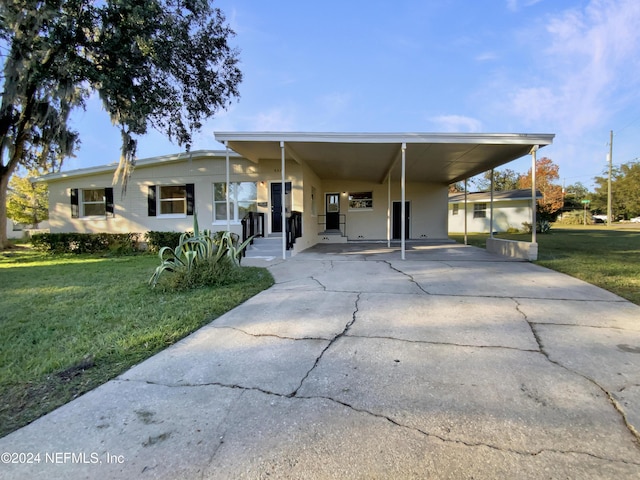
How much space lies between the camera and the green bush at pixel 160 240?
36.7ft

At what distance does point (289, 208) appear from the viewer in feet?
37.0

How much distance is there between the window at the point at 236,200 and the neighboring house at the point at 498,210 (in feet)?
58.9

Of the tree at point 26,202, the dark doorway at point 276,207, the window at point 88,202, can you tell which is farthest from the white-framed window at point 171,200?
the tree at point 26,202

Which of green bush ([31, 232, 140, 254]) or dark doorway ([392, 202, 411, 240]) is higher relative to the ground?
dark doorway ([392, 202, 411, 240])

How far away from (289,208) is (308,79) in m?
7.46

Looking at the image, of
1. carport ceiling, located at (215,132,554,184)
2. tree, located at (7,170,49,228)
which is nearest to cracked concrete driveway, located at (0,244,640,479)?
carport ceiling, located at (215,132,554,184)

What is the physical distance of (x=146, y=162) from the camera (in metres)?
12.2

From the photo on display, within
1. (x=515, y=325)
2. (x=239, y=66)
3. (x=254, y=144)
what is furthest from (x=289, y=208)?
(x=515, y=325)

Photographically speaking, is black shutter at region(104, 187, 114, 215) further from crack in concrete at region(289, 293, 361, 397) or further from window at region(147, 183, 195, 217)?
crack in concrete at region(289, 293, 361, 397)

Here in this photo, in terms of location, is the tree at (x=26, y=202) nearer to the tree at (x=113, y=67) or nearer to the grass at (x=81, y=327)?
the tree at (x=113, y=67)

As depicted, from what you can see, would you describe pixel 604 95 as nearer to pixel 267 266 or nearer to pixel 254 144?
pixel 254 144

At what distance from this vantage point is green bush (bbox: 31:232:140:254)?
1199cm

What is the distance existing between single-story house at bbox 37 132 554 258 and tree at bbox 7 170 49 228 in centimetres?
1268

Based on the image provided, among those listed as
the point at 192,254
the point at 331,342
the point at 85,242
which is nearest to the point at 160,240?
the point at 85,242
